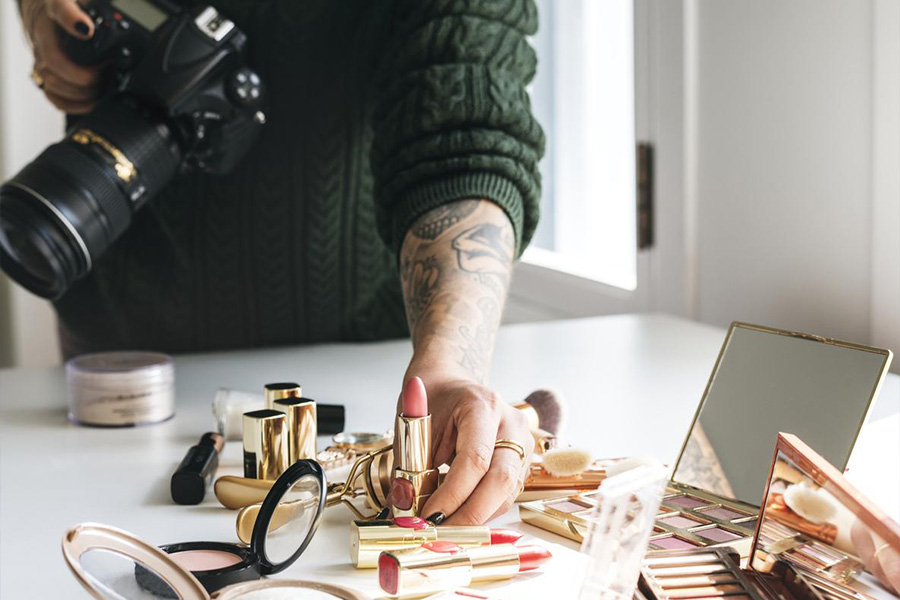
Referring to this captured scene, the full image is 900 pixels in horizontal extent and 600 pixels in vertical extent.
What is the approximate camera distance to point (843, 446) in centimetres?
46

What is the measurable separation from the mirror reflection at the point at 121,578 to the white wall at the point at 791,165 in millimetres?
647

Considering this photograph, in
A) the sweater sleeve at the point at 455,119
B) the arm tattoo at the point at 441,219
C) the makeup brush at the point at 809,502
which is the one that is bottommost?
the makeup brush at the point at 809,502

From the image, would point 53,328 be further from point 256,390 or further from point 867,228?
point 867,228

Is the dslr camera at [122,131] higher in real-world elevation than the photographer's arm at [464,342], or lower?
higher

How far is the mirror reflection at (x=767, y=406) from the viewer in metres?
0.47

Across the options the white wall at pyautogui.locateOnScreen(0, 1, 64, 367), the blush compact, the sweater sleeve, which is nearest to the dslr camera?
the sweater sleeve

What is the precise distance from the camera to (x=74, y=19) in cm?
71

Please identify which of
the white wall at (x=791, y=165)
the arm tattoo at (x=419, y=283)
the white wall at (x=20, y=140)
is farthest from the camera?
the white wall at (x=20, y=140)

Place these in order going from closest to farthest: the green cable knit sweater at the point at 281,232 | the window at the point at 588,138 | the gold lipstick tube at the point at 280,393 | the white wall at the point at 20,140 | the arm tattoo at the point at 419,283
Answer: the gold lipstick tube at the point at 280,393 < the arm tattoo at the point at 419,283 < the green cable knit sweater at the point at 281,232 < the window at the point at 588,138 < the white wall at the point at 20,140

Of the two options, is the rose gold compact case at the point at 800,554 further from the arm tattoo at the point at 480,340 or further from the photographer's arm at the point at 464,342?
the arm tattoo at the point at 480,340

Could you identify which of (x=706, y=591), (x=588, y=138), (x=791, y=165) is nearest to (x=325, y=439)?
(x=706, y=591)

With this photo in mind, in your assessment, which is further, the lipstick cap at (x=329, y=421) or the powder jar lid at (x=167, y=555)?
the lipstick cap at (x=329, y=421)

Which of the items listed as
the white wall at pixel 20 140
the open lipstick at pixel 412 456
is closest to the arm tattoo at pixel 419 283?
the open lipstick at pixel 412 456

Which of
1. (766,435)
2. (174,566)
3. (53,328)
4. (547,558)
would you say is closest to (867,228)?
(766,435)
